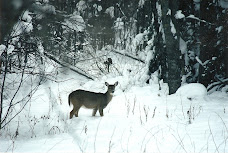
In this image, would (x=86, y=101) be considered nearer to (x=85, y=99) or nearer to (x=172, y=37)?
(x=85, y=99)

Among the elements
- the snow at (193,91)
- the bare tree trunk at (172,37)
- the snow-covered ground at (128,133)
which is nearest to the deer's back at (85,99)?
the snow-covered ground at (128,133)

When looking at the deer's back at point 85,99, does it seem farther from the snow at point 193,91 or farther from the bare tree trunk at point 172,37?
the bare tree trunk at point 172,37

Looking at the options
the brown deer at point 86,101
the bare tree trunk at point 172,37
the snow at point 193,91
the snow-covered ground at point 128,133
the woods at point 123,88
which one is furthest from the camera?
the bare tree trunk at point 172,37

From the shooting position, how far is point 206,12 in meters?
8.38

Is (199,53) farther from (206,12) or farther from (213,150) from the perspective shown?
(213,150)

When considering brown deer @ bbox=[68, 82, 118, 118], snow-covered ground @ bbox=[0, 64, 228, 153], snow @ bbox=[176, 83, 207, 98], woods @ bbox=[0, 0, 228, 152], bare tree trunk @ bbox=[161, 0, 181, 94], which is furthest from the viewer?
bare tree trunk @ bbox=[161, 0, 181, 94]

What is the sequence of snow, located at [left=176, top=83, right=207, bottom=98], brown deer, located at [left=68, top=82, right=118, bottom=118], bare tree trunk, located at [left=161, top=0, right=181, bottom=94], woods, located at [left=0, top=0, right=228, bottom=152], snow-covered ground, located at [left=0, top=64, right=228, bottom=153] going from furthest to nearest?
bare tree trunk, located at [left=161, top=0, right=181, bottom=94] → snow, located at [left=176, top=83, right=207, bottom=98] → brown deer, located at [left=68, top=82, right=118, bottom=118] → woods, located at [left=0, top=0, right=228, bottom=152] → snow-covered ground, located at [left=0, top=64, right=228, bottom=153]

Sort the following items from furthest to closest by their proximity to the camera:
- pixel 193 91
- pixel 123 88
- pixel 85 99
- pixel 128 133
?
1. pixel 123 88
2. pixel 193 91
3. pixel 85 99
4. pixel 128 133

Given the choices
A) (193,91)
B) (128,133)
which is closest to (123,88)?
(193,91)

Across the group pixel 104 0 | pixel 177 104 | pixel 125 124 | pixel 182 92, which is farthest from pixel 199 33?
pixel 104 0

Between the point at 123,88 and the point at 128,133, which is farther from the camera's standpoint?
the point at 123,88

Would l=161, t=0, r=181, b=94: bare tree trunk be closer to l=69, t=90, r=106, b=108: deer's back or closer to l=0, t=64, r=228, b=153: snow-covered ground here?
l=0, t=64, r=228, b=153: snow-covered ground

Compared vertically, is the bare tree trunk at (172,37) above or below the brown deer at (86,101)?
above

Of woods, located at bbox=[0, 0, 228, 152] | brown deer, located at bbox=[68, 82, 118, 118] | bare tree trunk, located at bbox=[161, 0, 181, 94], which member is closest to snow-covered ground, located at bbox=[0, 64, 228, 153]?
woods, located at bbox=[0, 0, 228, 152]
